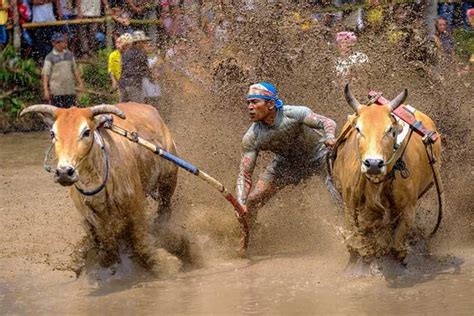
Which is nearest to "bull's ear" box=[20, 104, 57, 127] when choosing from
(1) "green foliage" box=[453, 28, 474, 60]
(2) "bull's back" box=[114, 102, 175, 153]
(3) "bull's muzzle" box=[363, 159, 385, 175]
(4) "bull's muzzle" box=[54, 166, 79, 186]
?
(4) "bull's muzzle" box=[54, 166, 79, 186]

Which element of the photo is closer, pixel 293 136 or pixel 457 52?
pixel 293 136

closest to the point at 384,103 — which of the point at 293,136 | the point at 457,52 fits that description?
the point at 293,136

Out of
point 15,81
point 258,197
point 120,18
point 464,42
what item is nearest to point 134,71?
point 120,18

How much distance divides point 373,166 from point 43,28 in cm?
1214

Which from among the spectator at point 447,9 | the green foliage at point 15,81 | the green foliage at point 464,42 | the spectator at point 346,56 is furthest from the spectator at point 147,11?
the spectator at point 346,56

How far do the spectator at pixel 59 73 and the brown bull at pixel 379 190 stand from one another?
887 centimetres

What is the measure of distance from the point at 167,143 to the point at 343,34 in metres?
4.25

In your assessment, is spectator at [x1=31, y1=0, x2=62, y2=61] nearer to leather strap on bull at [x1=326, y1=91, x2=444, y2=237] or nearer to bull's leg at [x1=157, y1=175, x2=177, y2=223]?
bull's leg at [x1=157, y1=175, x2=177, y2=223]

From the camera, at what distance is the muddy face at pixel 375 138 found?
8852mm

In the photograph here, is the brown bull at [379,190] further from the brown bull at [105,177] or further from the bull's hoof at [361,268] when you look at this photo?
the brown bull at [105,177]

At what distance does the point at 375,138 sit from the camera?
901 cm

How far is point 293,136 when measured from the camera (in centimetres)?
1083

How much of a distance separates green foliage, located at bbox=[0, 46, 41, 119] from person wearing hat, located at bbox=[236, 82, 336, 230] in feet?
28.8

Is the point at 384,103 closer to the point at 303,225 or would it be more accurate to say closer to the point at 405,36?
the point at 303,225
